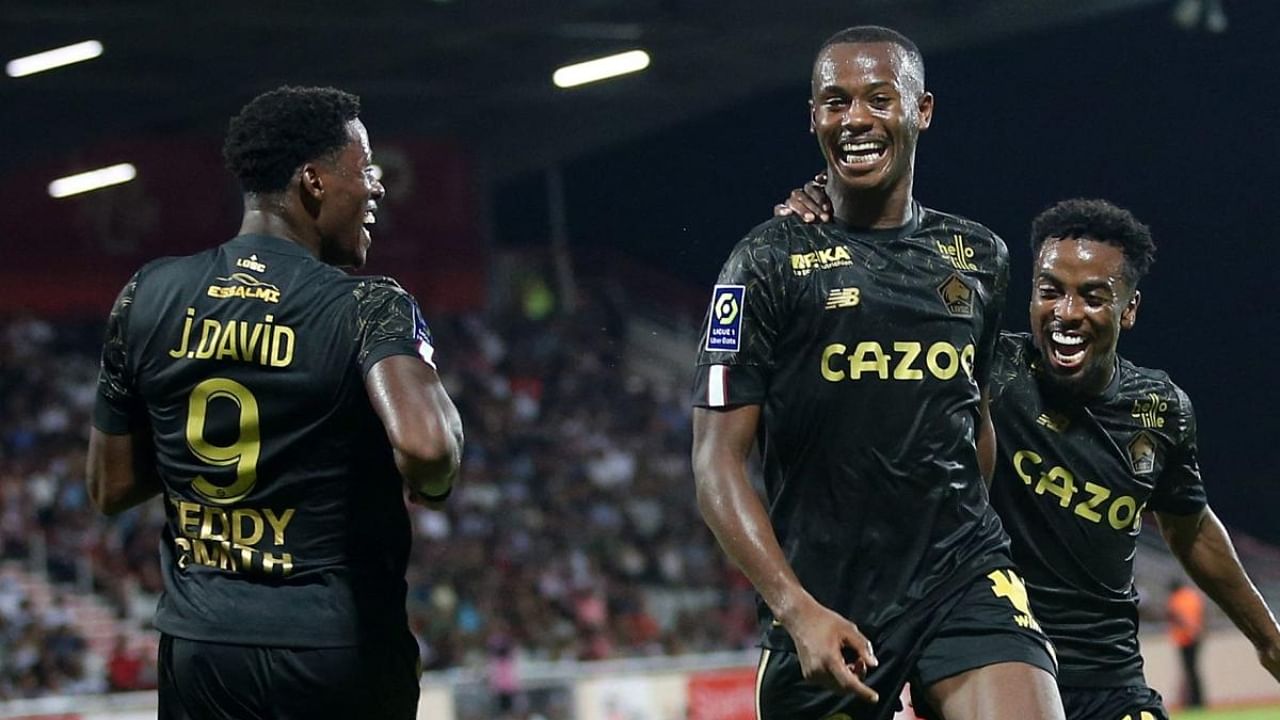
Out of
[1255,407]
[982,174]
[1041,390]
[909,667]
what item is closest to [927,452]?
[909,667]

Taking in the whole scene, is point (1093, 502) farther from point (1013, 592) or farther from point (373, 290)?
point (373, 290)

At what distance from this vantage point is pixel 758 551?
4328 millimetres

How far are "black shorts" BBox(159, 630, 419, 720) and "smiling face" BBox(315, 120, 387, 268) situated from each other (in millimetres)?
932

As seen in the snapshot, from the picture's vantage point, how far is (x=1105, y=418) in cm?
555

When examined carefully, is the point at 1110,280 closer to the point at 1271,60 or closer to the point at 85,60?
the point at 1271,60

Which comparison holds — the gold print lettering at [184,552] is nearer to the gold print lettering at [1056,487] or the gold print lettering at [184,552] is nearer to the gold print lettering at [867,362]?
the gold print lettering at [867,362]

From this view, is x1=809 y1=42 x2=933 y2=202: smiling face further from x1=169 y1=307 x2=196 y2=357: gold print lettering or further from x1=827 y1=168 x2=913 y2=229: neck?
x1=169 y1=307 x2=196 y2=357: gold print lettering

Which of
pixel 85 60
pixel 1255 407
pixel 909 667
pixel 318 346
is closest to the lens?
pixel 318 346

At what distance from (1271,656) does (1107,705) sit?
28.0 inches

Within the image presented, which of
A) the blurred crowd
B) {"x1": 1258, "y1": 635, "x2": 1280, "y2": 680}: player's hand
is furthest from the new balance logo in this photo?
the blurred crowd

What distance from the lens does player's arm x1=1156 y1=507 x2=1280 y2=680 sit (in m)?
5.79

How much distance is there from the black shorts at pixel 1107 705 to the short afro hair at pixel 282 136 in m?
2.60

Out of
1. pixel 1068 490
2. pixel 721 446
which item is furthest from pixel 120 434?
pixel 1068 490

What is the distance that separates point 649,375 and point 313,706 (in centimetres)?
2420
